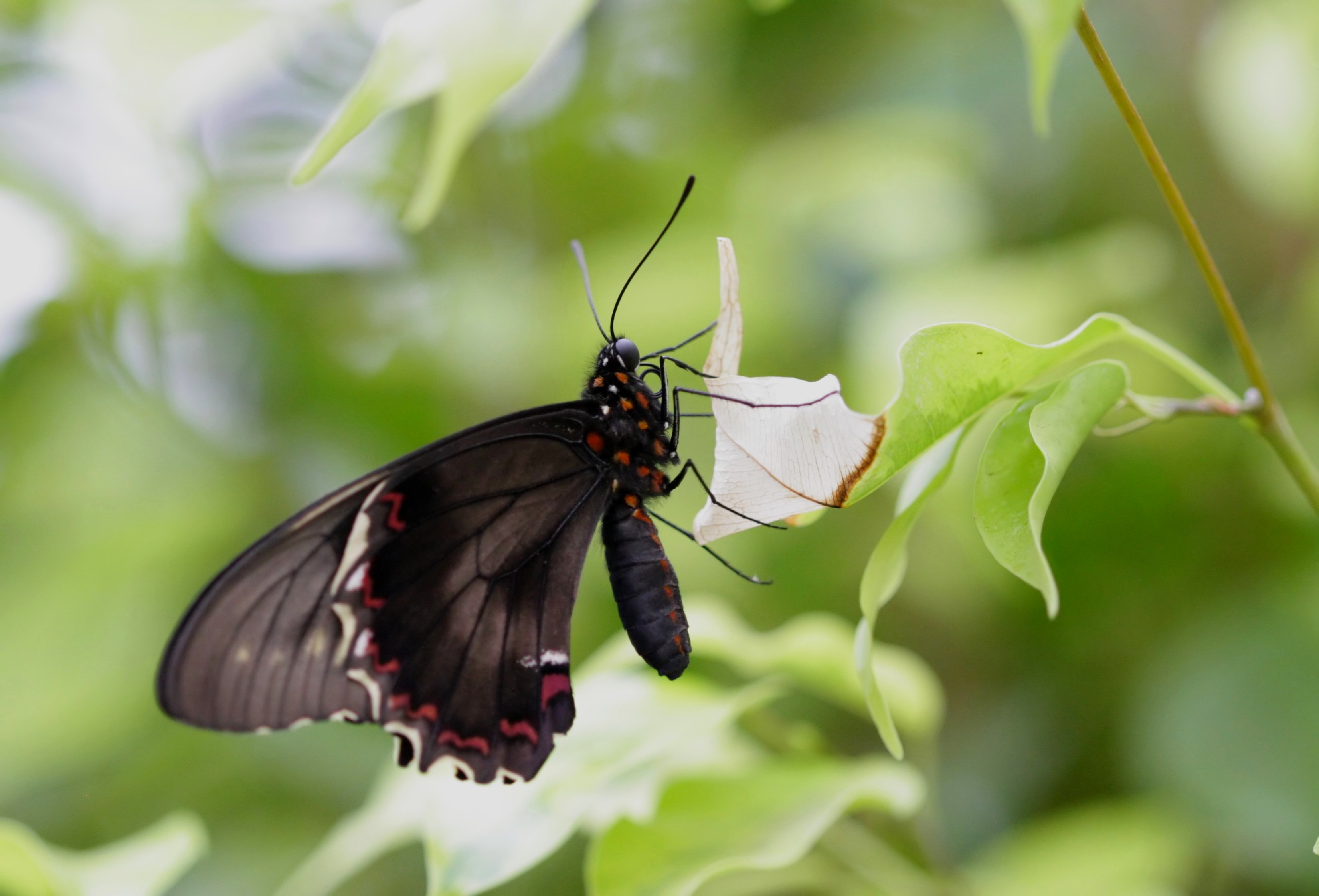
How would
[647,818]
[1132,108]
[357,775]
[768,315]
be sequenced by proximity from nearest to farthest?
[1132,108] < [647,818] < [768,315] < [357,775]

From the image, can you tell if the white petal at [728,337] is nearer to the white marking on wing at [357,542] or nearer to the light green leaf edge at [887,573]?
the light green leaf edge at [887,573]

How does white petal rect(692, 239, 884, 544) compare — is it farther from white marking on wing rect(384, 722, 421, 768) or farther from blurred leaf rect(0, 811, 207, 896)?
blurred leaf rect(0, 811, 207, 896)

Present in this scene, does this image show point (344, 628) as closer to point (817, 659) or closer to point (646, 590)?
point (646, 590)

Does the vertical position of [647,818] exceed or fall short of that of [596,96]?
it falls short

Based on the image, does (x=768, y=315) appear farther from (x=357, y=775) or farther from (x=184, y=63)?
(x=357, y=775)

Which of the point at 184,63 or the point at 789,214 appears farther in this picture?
the point at 789,214

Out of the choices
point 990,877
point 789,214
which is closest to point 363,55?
point 789,214
